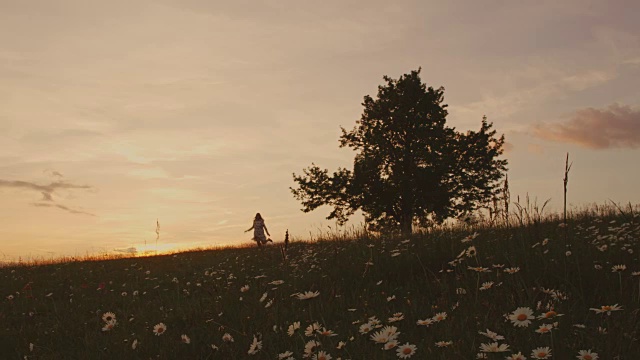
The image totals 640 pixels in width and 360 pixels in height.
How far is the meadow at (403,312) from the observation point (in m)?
4.02

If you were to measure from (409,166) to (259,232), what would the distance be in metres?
9.56

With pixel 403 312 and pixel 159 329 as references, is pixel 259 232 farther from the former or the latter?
pixel 403 312

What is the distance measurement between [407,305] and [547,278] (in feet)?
5.76

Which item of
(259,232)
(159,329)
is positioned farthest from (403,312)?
(259,232)

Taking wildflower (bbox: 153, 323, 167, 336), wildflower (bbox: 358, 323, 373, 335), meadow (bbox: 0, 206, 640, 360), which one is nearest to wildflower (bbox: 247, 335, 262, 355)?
meadow (bbox: 0, 206, 640, 360)

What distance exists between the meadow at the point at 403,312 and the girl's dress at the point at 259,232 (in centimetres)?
1513

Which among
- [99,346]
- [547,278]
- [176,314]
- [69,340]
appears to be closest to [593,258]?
[547,278]

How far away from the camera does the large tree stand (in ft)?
97.5

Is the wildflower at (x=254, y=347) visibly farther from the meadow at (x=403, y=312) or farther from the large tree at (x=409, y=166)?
the large tree at (x=409, y=166)

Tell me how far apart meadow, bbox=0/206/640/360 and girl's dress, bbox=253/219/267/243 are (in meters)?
15.1

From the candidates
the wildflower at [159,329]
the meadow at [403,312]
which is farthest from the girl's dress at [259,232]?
the wildflower at [159,329]

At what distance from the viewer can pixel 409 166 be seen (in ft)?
98.1

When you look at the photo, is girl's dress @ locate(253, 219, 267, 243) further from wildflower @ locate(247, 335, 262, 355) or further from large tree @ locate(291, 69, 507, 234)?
wildflower @ locate(247, 335, 262, 355)

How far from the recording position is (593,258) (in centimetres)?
696
